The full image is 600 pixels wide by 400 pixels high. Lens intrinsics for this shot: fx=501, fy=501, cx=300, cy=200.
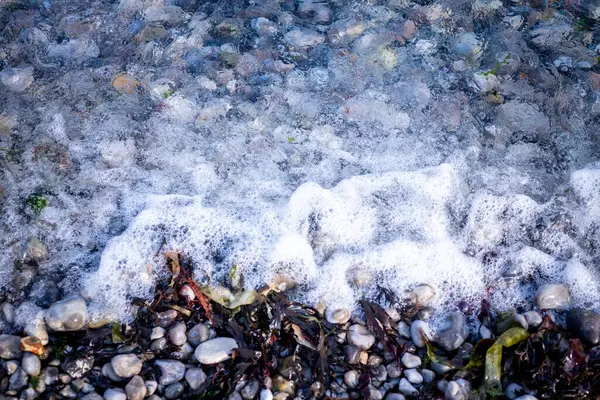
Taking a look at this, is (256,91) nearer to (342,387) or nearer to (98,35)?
(98,35)

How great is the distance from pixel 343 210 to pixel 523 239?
113cm

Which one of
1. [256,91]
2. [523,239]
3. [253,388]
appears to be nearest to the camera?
[253,388]

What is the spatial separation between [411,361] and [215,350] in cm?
99

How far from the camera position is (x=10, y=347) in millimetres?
2426

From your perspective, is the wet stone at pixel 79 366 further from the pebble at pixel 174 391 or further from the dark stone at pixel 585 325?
the dark stone at pixel 585 325

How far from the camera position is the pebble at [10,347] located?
2.41m

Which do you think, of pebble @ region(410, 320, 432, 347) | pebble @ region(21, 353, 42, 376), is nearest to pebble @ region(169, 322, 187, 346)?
pebble @ region(21, 353, 42, 376)

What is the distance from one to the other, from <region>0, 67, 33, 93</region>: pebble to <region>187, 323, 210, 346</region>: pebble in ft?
7.58

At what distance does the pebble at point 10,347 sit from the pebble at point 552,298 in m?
2.72

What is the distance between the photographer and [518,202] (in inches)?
126

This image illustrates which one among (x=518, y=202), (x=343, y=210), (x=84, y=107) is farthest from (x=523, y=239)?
(x=84, y=107)

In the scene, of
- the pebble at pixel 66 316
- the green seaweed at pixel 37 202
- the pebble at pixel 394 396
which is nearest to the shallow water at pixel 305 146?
the green seaweed at pixel 37 202

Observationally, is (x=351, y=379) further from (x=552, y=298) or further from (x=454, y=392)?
(x=552, y=298)

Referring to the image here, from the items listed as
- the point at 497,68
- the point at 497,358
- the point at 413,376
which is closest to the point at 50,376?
the point at 413,376
